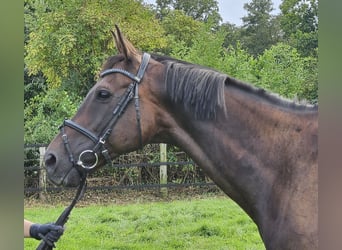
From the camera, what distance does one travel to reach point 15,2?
46 cm

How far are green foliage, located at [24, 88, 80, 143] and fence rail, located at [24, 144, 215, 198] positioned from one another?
10.1 inches

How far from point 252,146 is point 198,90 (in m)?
0.35

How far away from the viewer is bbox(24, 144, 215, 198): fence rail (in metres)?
5.89

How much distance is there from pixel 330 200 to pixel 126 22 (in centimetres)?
462

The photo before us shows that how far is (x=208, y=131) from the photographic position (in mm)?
1708

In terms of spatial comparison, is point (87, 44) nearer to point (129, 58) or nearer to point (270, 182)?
point (129, 58)

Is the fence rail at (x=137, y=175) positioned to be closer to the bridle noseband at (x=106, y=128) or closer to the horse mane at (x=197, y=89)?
the bridle noseband at (x=106, y=128)

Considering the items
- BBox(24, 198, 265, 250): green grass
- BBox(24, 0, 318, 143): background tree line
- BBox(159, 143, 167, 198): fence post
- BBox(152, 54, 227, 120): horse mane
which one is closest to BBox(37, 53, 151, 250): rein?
BBox(152, 54, 227, 120): horse mane

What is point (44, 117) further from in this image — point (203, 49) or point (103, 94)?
point (103, 94)

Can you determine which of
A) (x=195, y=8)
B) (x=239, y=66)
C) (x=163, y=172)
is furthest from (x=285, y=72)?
(x=163, y=172)

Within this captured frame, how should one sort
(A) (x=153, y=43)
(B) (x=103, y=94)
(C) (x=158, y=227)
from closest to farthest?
(B) (x=103, y=94) → (C) (x=158, y=227) → (A) (x=153, y=43)

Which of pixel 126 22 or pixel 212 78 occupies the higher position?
pixel 126 22

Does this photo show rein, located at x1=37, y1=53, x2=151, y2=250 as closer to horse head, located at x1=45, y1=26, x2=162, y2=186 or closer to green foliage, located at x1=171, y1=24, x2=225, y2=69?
horse head, located at x1=45, y1=26, x2=162, y2=186

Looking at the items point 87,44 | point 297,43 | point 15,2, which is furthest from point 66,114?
point 15,2
